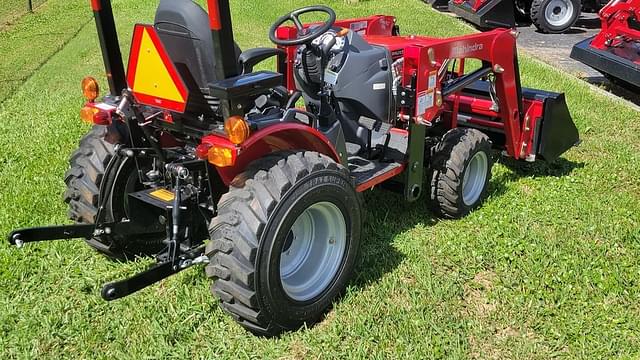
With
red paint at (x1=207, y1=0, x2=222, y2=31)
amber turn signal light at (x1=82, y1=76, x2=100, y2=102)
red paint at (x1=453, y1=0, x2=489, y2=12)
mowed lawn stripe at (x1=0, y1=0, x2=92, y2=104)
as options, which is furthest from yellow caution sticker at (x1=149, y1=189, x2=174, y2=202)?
red paint at (x1=453, y1=0, x2=489, y2=12)

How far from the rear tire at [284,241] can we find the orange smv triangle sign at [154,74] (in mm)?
489

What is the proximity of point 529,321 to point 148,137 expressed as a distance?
7.39ft

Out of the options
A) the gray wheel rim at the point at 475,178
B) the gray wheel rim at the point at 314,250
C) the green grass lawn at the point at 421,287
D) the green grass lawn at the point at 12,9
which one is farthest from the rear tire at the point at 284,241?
the green grass lawn at the point at 12,9

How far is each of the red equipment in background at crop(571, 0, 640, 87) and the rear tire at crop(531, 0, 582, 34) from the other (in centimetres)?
431

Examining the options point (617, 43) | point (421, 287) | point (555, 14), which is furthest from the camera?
point (555, 14)

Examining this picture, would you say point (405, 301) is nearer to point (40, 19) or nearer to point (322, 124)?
point (322, 124)

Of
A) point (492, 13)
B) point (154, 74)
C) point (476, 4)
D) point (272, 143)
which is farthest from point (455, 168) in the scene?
point (476, 4)

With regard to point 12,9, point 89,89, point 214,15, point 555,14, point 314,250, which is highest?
point 214,15

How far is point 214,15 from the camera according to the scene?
2.47 metres

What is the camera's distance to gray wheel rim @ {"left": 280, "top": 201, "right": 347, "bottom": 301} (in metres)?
3.14

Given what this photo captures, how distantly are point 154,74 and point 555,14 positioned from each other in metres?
A: 11.3

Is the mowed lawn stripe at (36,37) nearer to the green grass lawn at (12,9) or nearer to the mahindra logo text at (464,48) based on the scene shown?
the green grass lawn at (12,9)

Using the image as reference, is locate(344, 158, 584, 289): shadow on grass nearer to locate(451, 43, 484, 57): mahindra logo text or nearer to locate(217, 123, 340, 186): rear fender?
locate(217, 123, 340, 186): rear fender

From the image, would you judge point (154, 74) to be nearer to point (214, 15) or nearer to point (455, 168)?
point (214, 15)
